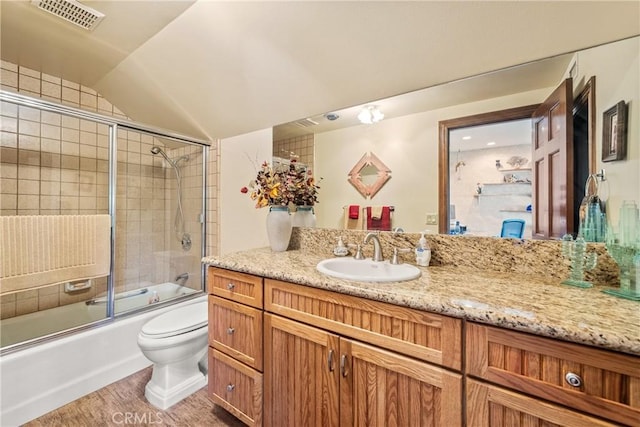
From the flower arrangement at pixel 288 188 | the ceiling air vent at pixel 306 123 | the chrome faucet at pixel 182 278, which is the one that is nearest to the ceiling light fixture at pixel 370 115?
the ceiling air vent at pixel 306 123

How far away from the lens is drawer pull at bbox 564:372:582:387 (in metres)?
0.64

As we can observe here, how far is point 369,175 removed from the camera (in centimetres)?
159

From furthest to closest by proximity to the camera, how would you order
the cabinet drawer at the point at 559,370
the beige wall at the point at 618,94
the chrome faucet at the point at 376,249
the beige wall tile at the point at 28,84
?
the beige wall tile at the point at 28,84 < the chrome faucet at the point at 376,249 < the beige wall at the point at 618,94 < the cabinet drawer at the point at 559,370

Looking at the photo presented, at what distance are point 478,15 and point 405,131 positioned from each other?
556mm

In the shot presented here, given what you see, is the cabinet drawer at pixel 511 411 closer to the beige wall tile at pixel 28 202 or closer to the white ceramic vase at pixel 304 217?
the white ceramic vase at pixel 304 217

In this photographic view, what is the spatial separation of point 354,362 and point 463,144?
3.66 ft

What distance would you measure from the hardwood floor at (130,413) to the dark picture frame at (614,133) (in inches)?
81.8

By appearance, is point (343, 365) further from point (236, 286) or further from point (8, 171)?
point (8, 171)

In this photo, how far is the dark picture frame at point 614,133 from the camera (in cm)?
96

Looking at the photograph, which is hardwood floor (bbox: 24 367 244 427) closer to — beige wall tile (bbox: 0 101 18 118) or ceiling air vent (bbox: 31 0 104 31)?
beige wall tile (bbox: 0 101 18 118)

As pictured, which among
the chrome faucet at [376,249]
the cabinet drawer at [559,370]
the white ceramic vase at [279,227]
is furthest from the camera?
the white ceramic vase at [279,227]

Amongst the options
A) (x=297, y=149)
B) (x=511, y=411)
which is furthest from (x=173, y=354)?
(x=511, y=411)

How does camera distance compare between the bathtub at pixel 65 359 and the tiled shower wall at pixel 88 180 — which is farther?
the tiled shower wall at pixel 88 180

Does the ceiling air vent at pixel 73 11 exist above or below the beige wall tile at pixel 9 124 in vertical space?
above
